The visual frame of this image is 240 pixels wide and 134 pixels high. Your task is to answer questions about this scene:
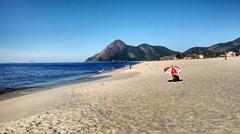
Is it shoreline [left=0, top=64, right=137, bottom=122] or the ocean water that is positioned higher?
shoreline [left=0, top=64, right=137, bottom=122]

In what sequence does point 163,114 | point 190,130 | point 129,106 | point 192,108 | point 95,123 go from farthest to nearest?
1. point 129,106
2. point 192,108
3. point 163,114
4. point 95,123
5. point 190,130

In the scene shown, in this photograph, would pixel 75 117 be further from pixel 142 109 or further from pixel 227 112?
pixel 227 112

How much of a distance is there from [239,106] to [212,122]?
109 inches

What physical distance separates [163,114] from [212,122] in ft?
7.22

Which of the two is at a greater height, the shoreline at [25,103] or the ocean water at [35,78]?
the shoreline at [25,103]

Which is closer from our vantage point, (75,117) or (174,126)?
(174,126)

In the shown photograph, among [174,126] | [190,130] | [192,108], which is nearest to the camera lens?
[190,130]

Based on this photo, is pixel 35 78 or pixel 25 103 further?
pixel 35 78

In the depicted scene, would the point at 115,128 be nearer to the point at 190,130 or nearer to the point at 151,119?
the point at 151,119

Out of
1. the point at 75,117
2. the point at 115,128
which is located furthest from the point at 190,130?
the point at 75,117

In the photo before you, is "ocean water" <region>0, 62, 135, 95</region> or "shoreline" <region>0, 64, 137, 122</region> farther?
"ocean water" <region>0, 62, 135, 95</region>

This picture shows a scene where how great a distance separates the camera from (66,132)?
8453 mm

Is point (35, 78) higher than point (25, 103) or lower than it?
lower

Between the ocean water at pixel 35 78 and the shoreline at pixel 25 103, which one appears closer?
→ the shoreline at pixel 25 103
